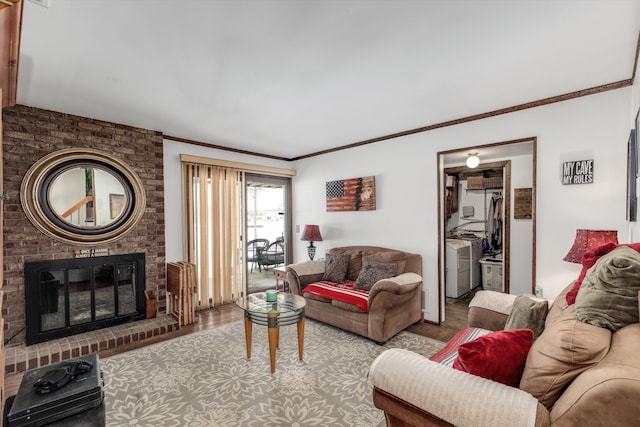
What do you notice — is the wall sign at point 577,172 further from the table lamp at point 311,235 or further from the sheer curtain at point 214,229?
the sheer curtain at point 214,229

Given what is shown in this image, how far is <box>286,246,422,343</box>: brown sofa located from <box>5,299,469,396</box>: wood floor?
8.6 inches

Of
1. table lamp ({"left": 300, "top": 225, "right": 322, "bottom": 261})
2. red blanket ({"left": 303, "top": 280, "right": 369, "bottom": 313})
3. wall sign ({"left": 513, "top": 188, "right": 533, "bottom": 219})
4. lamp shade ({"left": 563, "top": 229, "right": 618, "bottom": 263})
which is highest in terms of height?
wall sign ({"left": 513, "top": 188, "right": 533, "bottom": 219})

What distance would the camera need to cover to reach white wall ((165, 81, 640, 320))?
8.52 ft

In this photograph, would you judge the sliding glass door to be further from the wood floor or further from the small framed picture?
the small framed picture

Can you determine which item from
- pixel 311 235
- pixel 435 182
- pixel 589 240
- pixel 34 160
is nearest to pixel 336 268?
pixel 311 235

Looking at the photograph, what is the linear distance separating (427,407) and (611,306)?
33.8 inches

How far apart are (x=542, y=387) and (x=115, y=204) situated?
4121 millimetres

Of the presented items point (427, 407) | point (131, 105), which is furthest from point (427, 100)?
point (131, 105)

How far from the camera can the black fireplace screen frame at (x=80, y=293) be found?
3.03m

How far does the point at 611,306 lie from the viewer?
47.6 inches

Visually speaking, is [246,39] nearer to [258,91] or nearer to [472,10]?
[258,91]

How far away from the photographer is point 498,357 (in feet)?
4.25

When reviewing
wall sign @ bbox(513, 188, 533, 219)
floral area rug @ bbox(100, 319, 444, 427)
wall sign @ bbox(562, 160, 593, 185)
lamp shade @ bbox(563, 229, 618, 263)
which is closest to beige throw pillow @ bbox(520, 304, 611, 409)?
floral area rug @ bbox(100, 319, 444, 427)

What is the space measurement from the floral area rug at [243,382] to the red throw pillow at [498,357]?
103 centimetres
